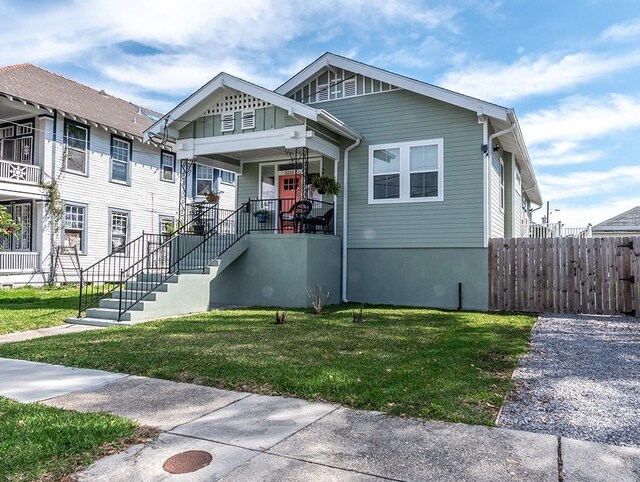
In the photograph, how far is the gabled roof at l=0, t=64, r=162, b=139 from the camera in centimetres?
1638

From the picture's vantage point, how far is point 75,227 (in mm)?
17719

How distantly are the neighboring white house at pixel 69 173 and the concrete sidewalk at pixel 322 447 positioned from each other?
1139cm

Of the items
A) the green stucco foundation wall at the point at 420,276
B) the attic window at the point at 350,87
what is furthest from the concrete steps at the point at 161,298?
the attic window at the point at 350,87

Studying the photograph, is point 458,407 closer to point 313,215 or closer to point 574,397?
point 574,397

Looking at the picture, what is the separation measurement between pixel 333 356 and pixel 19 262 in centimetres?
1453

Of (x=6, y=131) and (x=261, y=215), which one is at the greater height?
(x=6, y=131)

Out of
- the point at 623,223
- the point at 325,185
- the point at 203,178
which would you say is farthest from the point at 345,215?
the point at 623,223

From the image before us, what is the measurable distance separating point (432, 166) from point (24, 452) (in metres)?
10.3

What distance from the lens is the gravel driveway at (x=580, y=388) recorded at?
3498 mm

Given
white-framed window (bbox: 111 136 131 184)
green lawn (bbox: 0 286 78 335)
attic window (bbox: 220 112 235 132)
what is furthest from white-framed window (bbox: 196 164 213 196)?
attic window (bbox: 220 112 235 132)

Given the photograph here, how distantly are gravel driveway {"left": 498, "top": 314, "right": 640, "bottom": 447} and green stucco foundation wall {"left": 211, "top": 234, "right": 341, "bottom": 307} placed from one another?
17.2 ft

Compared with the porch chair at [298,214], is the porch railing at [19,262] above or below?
below

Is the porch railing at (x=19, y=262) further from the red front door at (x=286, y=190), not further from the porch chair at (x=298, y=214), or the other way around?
the porch chair at (x=298, y=214)

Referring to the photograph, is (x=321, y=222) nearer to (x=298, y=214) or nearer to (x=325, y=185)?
(x=298, y=214)
